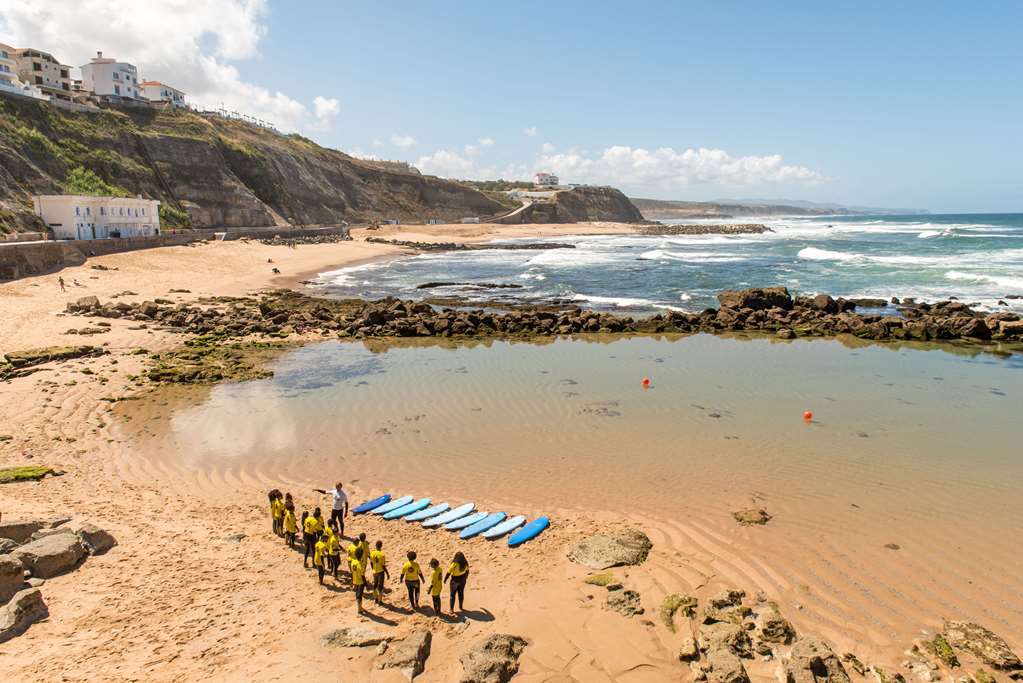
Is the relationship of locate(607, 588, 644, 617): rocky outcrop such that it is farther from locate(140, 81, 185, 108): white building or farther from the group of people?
locate(140, 81, 185, 108): white building

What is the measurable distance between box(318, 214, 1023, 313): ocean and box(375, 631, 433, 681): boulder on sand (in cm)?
3013

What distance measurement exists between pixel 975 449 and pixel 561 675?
13.1 m

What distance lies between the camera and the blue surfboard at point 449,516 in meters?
12.1

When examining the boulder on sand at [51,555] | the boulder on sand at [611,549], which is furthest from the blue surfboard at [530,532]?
the boulder on sand at [51,555]

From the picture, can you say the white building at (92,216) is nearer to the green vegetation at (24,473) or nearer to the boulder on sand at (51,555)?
the green vegetation at (24,473)

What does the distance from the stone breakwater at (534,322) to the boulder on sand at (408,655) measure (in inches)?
846

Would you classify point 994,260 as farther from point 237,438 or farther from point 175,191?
point 175,191

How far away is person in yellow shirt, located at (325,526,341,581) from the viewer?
10.3m

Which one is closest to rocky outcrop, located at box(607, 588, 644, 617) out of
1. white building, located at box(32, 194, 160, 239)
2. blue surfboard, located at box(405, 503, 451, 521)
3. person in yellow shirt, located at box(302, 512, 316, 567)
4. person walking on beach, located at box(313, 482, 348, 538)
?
blue surfboard, located at box(405, 503, 451, 521)

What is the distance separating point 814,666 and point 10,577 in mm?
11003

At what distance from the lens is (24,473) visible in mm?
13750

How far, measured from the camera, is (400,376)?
22625 millimetres

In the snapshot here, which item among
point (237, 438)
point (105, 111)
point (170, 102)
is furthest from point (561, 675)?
point (170, 102)

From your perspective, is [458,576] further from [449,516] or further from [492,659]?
[449,516]
